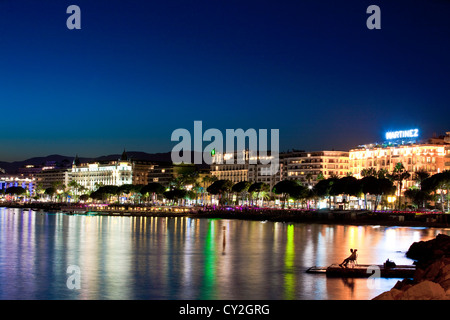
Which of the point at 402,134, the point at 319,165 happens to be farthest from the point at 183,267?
the point at 319,165

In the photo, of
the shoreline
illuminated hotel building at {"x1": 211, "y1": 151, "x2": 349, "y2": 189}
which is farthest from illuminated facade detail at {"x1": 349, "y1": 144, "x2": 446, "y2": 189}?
the shoreline

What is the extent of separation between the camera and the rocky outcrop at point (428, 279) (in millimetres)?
16219

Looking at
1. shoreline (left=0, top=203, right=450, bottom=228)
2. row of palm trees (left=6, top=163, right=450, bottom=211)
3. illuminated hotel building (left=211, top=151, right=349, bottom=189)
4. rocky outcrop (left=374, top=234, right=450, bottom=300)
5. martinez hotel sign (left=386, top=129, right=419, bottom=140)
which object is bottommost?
shoreline (left=0, top=203, right=450, bottom=228)

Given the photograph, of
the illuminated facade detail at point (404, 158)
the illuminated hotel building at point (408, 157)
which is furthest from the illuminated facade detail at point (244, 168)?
the illuminated hotel building at point (408, 157)

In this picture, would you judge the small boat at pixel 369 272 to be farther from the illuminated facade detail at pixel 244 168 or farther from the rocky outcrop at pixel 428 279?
the illuminated facade detail at pixel 244 168

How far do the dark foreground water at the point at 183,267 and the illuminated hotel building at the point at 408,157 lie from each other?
82.2 metres

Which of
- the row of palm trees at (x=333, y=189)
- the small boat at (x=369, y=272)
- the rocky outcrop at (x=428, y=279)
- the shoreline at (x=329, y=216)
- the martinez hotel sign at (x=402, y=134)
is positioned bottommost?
the shoreline at (x=329, y=216)

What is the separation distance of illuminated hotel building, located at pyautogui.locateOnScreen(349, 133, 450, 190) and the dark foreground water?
82.2m

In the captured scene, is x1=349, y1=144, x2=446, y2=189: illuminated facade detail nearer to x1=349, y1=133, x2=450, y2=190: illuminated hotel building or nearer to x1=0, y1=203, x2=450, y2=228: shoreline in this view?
x1=349, y1=133, x2=450, y2=190: illuminated hotel building

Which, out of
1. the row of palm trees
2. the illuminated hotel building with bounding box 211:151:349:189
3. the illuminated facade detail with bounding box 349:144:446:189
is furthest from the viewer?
the illuminated hotel building with bounding box 211:151:349:189

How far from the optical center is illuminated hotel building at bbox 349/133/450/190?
436 ft

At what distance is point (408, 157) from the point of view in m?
137
